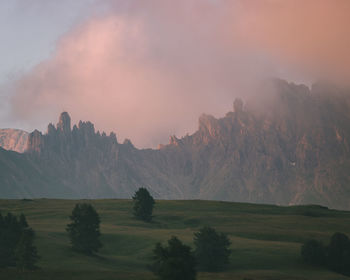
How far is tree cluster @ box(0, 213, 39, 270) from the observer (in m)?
83.9

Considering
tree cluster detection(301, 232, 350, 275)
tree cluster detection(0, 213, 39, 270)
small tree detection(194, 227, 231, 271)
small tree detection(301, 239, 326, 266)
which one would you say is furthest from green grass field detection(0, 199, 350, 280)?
tree cluster detection(0, 213, 39, 270)

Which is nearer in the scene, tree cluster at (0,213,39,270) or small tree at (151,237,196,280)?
small tree at (151,237,196,280)

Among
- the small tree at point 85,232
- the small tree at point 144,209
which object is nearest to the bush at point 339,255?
the small tree at point 85,232

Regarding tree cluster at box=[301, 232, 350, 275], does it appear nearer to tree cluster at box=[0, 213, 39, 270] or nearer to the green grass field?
the green grass field

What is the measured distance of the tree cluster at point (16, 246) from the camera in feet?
275

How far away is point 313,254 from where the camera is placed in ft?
341

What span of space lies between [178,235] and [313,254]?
32.9 m

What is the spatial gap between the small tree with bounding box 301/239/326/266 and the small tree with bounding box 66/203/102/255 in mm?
39267

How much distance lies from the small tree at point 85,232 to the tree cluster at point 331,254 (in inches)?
1573

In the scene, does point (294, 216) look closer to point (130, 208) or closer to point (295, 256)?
point (130, 208)

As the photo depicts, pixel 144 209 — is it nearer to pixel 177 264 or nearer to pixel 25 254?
pixel 25 254

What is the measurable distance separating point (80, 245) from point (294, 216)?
272 ft

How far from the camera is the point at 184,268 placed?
216ft

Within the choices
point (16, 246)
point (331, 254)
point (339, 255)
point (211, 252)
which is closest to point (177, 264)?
point (16, 246)
